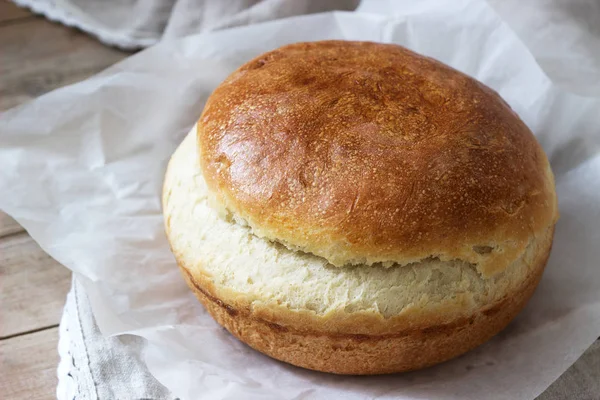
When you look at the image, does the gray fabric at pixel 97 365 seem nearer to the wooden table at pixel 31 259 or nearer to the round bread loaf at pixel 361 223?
the wooden table at pixel 31 259

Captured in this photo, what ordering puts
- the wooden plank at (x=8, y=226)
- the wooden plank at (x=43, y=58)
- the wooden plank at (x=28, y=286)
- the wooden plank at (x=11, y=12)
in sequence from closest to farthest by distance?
the wooden plank at (x=28, y=286) → the wooden plank at (x=8, y=226) → the wooden plank at (x=43, y=58) → the wooden plank at (x=11, y=12)

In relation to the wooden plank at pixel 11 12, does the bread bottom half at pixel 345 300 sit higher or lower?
higher

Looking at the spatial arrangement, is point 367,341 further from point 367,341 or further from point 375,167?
point 375,167

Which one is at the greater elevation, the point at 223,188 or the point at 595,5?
the point at 595,5

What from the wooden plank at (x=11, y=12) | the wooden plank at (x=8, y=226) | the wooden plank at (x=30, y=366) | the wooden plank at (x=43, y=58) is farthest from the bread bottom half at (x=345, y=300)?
the wooden plank at (x=11, y=12)

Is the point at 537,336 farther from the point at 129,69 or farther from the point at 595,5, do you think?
the point at 129,69

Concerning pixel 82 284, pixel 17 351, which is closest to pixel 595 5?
pixel 82 284

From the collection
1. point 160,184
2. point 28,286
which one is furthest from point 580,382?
point 28,286
